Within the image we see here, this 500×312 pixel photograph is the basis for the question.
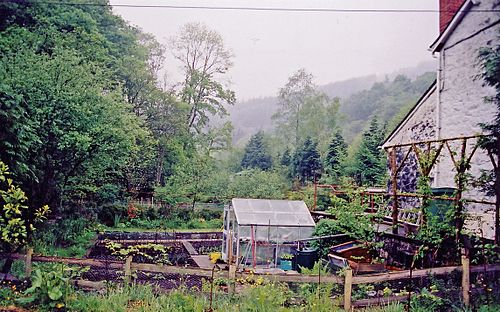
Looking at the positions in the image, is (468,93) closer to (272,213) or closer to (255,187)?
(272,213)

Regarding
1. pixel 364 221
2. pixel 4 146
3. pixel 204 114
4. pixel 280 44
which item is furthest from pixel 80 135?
pixel 280 44

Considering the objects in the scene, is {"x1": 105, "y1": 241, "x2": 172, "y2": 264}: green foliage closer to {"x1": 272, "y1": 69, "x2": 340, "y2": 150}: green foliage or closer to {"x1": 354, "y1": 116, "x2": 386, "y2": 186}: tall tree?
{"x1": 354, "y1": 116, "x2": 386, "y2": 186}: tall tree

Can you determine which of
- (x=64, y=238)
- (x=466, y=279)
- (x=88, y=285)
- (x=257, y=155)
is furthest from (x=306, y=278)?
(x=257, y=155)

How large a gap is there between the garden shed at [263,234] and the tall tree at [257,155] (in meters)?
21.7

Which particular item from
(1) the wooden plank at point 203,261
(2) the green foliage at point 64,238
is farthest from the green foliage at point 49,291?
(1) the wooden plank at point 203,261

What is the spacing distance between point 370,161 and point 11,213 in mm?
18996

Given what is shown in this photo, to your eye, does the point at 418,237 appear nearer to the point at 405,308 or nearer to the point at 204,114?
the point at 405,308

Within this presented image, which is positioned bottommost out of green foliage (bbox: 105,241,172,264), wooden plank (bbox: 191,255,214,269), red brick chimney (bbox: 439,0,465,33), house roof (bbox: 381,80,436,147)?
wooden plank (bbox: 191,255,214,269)

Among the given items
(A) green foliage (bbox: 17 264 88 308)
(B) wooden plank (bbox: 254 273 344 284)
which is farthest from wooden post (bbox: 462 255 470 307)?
(A) green foliage (bbox: 17 264 88 308)

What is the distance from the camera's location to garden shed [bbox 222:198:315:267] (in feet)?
32.1

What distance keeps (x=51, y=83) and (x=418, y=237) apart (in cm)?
984

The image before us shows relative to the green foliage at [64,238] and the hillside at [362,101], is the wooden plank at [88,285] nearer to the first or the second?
the green foliage at [64,238]

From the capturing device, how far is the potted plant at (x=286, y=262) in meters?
9.56

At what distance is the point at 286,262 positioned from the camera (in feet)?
31.6
